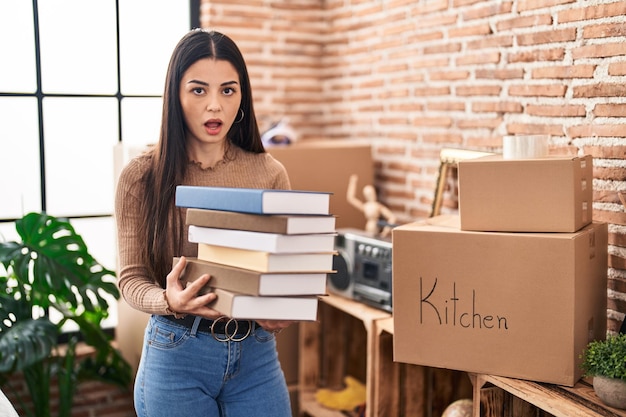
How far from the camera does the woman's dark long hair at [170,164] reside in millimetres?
1757

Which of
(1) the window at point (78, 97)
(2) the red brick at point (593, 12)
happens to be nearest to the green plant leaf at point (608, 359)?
(2) the red brick at point (593, 12)

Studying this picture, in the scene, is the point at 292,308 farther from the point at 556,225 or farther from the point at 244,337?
the point at 556,225

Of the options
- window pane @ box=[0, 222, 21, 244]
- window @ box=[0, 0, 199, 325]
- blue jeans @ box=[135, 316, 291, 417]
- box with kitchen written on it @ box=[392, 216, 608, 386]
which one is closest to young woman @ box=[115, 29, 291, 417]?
blue jeans @ box=[135, 316, 291, 417]

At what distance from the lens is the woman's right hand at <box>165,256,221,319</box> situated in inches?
61.4

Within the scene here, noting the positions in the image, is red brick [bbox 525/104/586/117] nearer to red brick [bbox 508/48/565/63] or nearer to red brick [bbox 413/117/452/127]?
red brick [bbox 508/48/565/63]

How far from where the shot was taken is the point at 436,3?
9.30 ft

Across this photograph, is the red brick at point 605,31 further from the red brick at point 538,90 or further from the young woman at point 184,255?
the young woman at point 184,255

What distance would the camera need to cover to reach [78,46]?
3250 millimetres

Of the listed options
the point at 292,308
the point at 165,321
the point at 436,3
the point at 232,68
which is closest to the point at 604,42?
the point at 436,3

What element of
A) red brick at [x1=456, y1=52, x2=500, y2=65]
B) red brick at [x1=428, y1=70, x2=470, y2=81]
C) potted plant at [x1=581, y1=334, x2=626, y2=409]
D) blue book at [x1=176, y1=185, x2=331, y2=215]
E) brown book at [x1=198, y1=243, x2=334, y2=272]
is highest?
red brick at [x1=456, y1=52, x2=500, y2=65]

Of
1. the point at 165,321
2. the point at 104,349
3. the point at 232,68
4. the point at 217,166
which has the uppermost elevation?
the point at 232,68

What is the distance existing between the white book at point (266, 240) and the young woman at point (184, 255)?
0.20m

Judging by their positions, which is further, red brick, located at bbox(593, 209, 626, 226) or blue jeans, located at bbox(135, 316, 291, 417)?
red brick, located at bbox(593, 209, 626, 226)

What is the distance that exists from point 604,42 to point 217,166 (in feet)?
3.84
